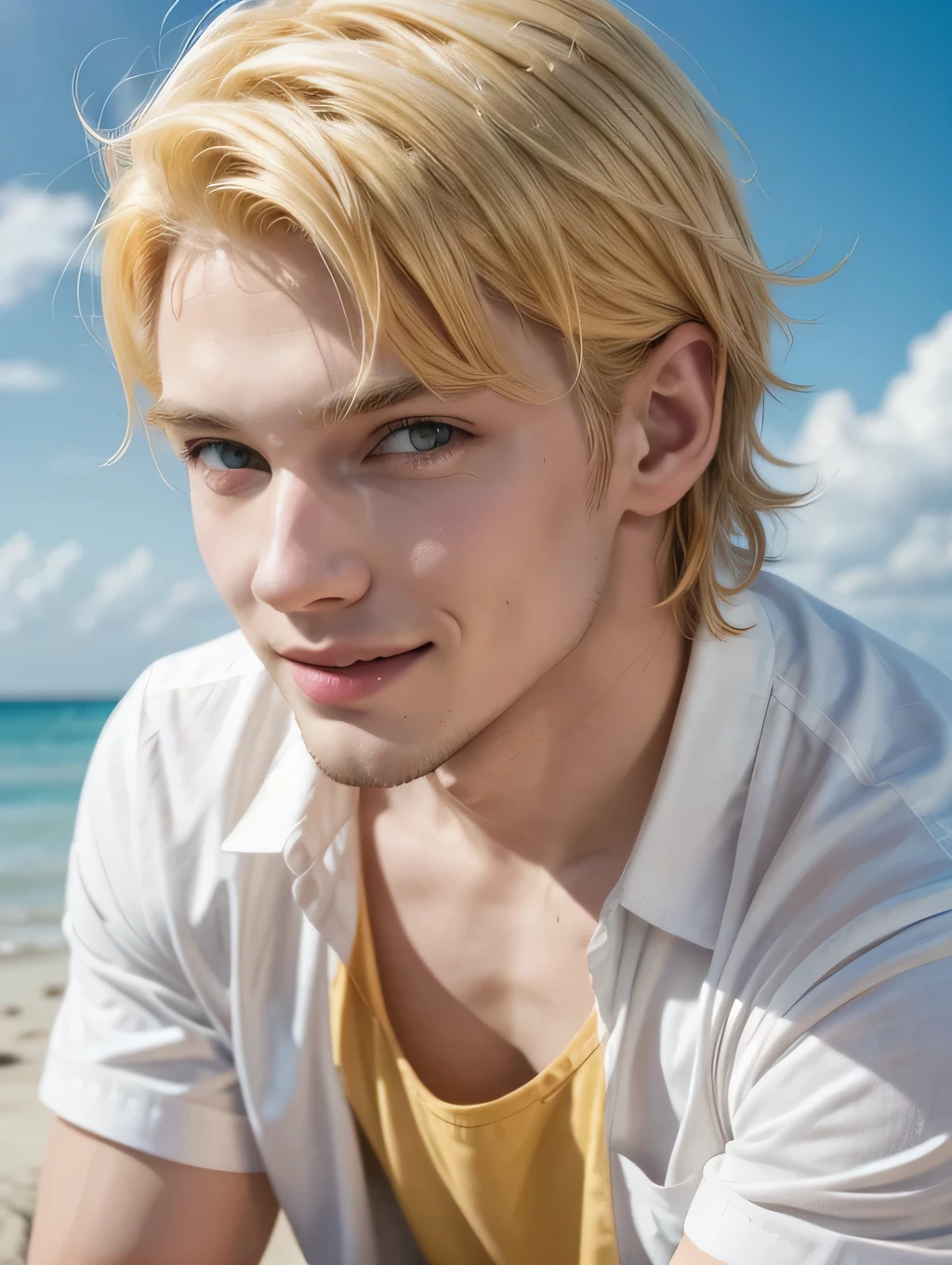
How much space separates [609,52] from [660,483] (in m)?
0.49

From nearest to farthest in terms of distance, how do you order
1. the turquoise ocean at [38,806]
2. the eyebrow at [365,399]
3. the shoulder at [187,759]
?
the eyebrow at [365,399] < the shoulder at [187,759] < the turquoise ocean at [38,806]

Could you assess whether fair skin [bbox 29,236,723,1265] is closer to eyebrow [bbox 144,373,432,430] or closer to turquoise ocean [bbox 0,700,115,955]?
eyebrow [bbox 144,373,432,430]

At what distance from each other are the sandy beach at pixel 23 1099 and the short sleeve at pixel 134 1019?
100 centimetres

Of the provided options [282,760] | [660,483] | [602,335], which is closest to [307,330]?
[602,335]

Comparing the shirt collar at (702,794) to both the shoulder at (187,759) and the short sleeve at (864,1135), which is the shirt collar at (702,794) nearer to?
the short sleeve at (864,1135)

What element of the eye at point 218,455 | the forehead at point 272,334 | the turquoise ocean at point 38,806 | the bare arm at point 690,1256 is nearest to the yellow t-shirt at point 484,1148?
the bare arm at point 690,1256

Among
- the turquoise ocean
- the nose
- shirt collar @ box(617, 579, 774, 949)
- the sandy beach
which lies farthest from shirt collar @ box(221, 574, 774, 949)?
the turquoise ocean

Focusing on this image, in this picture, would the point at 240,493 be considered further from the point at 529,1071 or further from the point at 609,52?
the point at 529,1071

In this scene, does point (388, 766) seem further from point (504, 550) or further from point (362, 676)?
point (504, 550)

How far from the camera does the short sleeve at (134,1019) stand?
1.61m

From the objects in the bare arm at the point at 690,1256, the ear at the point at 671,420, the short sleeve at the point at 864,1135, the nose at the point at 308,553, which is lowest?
the bare arm at the point at 690,1256

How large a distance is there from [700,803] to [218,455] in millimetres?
696

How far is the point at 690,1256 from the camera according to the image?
4.20ft

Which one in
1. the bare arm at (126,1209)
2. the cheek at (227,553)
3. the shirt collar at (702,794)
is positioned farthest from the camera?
the bare arm at (126,1209)
